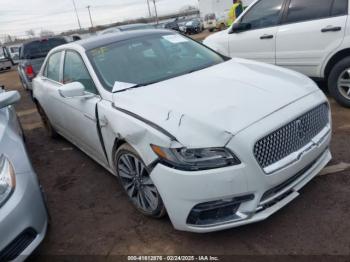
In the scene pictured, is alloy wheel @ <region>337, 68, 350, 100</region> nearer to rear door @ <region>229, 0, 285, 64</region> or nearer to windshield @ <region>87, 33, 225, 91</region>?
rear door @ <region>229, 0, 285, 64</region>

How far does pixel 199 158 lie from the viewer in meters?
2.42

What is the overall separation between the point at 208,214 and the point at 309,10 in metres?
3.81

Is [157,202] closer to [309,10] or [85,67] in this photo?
[85,67]

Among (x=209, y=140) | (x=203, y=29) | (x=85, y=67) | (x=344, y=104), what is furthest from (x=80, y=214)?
(x=203, y=29)

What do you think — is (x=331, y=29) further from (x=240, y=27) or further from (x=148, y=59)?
(x=148, y=59)

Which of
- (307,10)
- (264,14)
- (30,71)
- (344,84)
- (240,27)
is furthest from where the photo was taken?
(30,71)

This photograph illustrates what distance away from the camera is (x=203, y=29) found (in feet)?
111

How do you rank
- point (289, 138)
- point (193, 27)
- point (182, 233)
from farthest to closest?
point (193, 27) < point (182, 233) < point (289, 138)

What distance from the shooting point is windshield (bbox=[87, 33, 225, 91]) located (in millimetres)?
3510

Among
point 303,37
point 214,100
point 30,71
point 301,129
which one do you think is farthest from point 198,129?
point 30,71

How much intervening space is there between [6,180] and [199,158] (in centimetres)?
138

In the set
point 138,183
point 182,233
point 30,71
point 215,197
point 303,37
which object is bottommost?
point 182,233

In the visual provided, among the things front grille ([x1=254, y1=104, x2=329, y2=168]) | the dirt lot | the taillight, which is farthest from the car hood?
the taillight

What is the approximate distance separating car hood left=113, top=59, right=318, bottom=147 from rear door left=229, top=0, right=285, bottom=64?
2088mm
